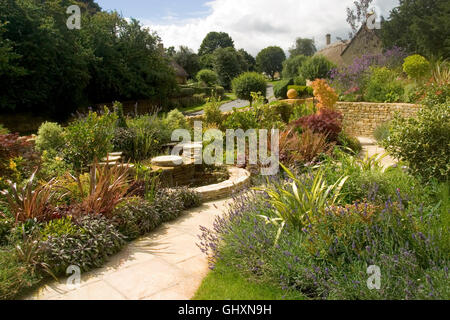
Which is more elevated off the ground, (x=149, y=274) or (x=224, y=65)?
(x=224, y=65)

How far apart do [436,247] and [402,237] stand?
1.20 ft

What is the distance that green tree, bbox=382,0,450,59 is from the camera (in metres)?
22.3

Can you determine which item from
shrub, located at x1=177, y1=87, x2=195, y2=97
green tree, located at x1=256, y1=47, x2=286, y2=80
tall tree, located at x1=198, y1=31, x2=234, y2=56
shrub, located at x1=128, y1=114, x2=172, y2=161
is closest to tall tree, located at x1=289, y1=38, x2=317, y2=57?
green tree, located at x1=256, y1=47, x2=286, y2=80

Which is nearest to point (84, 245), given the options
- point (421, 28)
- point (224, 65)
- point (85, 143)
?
point (85, 143)

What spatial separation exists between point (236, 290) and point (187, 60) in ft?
145

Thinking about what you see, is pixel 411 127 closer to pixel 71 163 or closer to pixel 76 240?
pixel 76 240

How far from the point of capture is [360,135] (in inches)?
484

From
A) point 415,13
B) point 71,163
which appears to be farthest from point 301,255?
point 415,13

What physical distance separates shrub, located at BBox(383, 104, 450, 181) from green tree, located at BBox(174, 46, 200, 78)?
41.8 meters

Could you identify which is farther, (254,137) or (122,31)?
(122,31)

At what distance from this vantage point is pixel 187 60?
147 feet

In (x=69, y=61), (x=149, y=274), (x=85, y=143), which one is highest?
(x=69, y=61)

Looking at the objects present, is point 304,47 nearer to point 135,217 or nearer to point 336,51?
point 336,51

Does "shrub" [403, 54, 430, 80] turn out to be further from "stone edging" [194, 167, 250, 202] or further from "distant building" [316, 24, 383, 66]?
Result: "distant building" [316, 24, 383, 66]
